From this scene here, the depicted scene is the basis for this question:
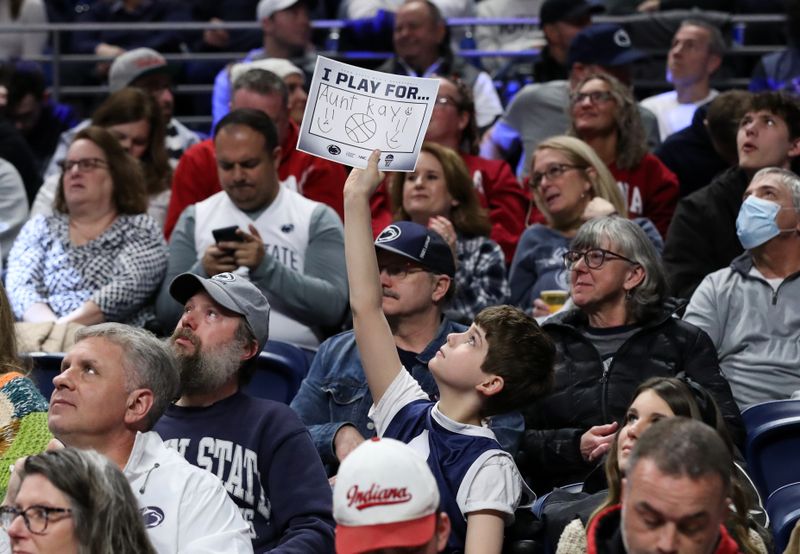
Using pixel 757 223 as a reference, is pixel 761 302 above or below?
below

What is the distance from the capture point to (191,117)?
32.9ft

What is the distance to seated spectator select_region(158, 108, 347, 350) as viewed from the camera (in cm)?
626

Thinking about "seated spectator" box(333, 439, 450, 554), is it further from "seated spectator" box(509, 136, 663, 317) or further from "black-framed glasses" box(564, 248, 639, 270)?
"seated spectator" box(509, 136, 663, 317)

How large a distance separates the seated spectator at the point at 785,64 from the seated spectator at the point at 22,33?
500cm

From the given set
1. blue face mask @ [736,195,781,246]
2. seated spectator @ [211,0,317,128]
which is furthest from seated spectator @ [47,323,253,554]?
seated spectator @ [211,0,317,128]

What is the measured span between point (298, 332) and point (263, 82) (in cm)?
176

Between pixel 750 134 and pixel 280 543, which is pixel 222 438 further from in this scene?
pixel 750 134

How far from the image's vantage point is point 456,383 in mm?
4281

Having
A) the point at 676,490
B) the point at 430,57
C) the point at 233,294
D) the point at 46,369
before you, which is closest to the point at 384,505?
the point at 676,490

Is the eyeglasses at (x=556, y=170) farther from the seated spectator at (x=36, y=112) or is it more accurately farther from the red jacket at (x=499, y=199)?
the seated spectator at (x=36, y=112)

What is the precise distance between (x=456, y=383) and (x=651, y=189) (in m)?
3.29

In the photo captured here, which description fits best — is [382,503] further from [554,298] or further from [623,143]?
[623,143]

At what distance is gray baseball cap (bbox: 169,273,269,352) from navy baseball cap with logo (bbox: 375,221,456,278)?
0.63 m

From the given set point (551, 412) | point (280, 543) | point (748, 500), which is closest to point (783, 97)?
point (551, 412)
